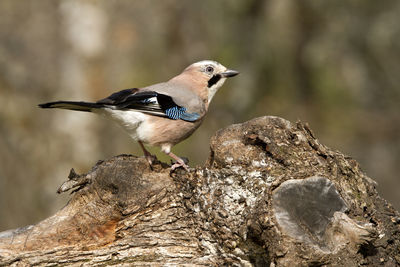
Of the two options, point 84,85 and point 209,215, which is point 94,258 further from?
point 84,85

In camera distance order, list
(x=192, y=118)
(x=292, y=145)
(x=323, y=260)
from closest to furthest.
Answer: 1. (x=323, y=260)
2. (x=292, y=145)
3. (x=192, y=118)

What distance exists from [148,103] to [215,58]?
19.8 feet

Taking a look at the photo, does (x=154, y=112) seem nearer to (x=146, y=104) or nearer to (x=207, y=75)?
(x=146, y=104)

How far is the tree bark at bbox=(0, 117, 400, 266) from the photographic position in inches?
179

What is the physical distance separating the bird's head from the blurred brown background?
4.68 m

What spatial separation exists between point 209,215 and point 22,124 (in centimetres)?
898

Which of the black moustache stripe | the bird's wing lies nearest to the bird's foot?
the bird's wing

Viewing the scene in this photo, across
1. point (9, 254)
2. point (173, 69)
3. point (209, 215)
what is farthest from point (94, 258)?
point (173, 69)

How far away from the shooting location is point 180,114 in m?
6.68

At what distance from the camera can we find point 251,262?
16.0 feet

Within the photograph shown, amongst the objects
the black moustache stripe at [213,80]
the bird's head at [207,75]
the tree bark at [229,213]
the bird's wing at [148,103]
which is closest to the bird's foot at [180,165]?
the tree bark at [229,213]

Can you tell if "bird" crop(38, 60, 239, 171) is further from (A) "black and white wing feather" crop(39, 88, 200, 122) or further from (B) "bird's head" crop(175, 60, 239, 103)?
(B) "bird's head" crop(175, 60, 239, 103)

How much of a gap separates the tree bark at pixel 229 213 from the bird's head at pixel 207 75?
2139 millimetres

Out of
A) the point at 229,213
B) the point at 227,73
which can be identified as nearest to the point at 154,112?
the point at 227,73
